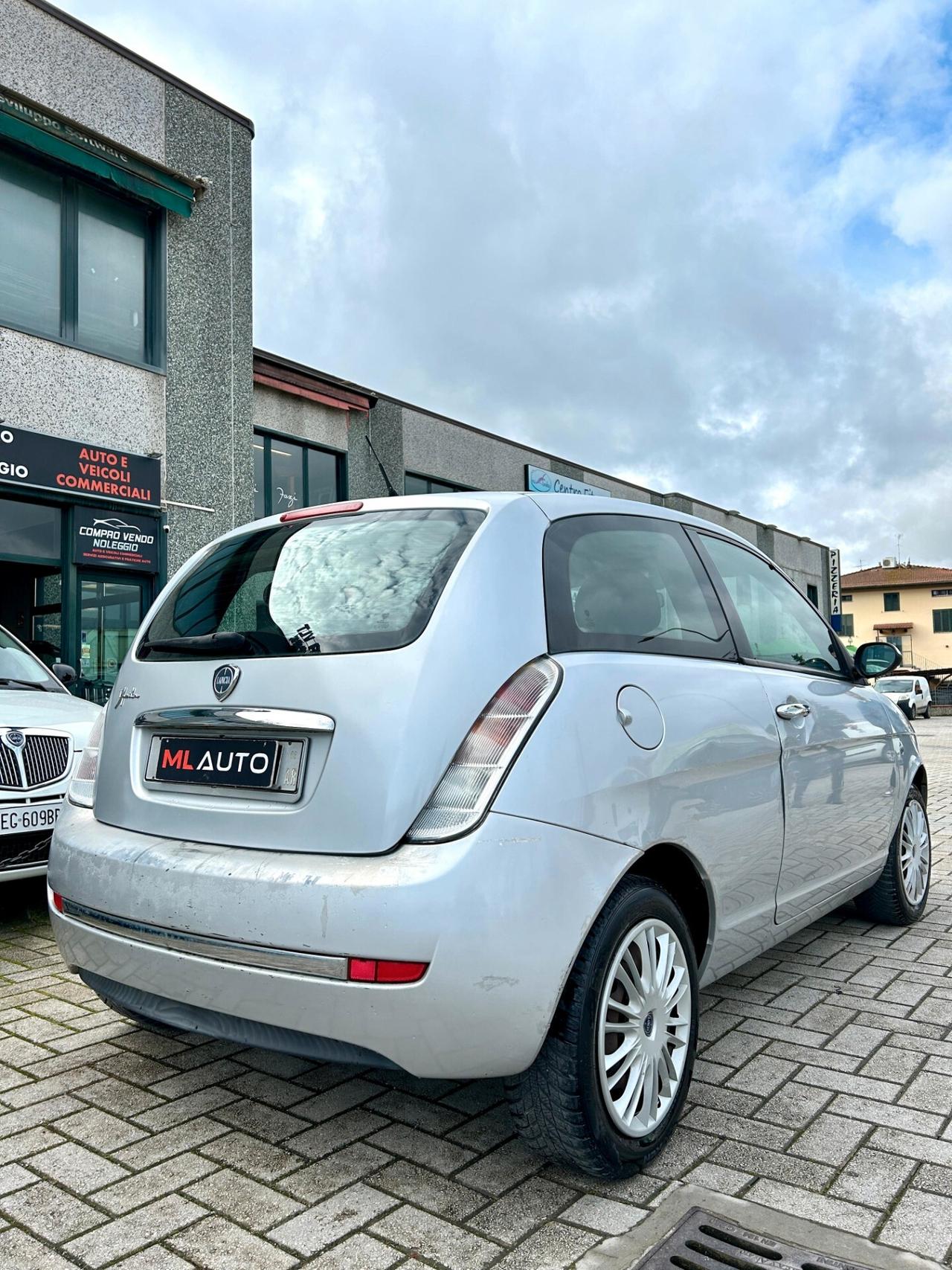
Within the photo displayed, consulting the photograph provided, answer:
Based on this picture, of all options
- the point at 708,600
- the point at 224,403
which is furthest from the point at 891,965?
the point at 224,403

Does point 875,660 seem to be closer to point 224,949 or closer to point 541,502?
point 541,502

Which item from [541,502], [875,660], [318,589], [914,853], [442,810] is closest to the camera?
[442,810]

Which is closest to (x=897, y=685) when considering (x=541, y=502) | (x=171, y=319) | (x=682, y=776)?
(x=171, y=319)

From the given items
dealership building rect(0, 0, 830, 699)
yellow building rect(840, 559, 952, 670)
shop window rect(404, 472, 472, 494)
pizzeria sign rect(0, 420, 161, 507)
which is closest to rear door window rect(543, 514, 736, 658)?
dealership building rect(0, 0, 830, 699)

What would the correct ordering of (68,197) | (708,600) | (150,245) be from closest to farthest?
(708,600), (68,197), (150,245)

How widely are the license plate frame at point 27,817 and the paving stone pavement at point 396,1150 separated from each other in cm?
120

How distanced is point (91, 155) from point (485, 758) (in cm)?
1133

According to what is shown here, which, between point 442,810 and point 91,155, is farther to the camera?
point 91,155

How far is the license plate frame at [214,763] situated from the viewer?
243 cm

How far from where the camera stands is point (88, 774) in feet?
9.84

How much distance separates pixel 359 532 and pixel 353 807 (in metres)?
0.86

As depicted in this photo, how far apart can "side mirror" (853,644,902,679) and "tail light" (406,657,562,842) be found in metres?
2.63

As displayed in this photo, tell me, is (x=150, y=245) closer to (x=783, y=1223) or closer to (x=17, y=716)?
(x=17, y=716)

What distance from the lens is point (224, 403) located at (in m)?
12.7
